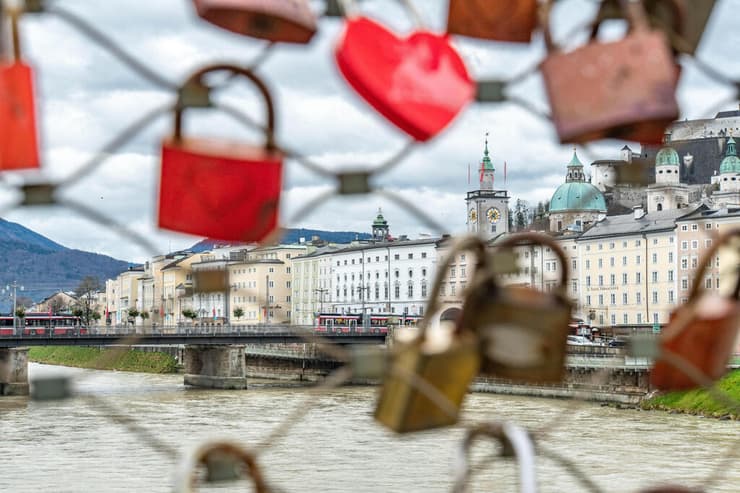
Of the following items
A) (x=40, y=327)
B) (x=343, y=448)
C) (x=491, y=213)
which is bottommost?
(x=343, y=448)

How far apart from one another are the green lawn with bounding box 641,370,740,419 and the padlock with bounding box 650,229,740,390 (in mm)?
30963

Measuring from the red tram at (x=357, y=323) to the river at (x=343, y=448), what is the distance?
17.3 meters

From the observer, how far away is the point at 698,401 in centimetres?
3312

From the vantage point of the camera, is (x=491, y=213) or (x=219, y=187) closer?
(x=219, y=187)

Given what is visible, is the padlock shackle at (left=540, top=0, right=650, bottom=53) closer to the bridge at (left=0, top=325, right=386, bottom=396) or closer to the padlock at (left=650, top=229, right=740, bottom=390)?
the padlock at (left=650, top=229, right=740, bottom=390)

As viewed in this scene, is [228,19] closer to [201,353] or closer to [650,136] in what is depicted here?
[650,136]

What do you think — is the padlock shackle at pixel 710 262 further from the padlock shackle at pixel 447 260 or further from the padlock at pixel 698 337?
the padlock shackle at pixel 447 260

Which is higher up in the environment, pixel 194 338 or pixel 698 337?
pixel 698 337

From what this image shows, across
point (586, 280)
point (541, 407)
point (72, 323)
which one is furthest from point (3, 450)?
point (72, 323)

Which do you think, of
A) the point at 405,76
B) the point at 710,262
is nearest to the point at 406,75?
the point at 405,76

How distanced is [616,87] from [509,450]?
1.39 ft

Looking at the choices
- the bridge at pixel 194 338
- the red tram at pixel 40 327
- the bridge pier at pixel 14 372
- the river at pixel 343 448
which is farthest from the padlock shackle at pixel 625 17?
the red tram at pixel 40 327

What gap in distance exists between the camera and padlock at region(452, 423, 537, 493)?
1.22 metres

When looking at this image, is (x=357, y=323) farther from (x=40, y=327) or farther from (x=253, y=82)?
(x=253, y=82)
